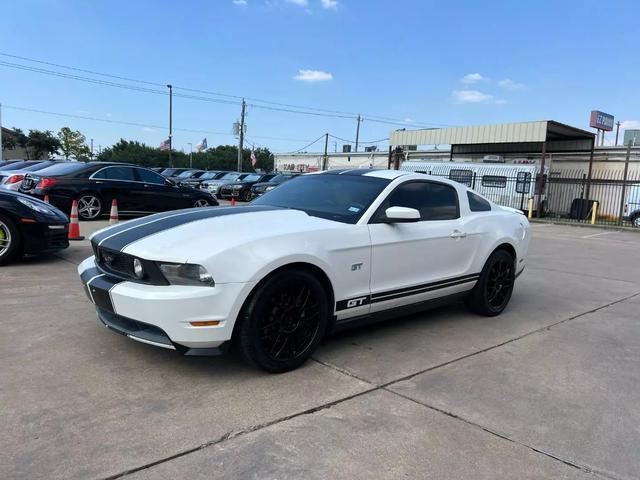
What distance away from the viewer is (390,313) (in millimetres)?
4375

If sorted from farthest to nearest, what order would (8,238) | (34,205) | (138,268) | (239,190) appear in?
(239,190), (34,205), (8,238), (138,268)

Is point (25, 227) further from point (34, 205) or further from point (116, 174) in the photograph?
point (116, 174)

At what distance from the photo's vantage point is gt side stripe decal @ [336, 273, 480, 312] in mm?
3944

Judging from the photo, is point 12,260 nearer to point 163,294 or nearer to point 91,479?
point 163,294

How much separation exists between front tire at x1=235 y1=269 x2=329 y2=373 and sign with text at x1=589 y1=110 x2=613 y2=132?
991 inches

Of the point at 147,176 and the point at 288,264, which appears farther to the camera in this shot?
the point at 147,176

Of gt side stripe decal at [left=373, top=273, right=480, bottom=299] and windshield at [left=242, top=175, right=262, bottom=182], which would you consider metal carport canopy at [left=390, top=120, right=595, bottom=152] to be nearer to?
windshield at [left=242, top=175, right=262, bottom=182]

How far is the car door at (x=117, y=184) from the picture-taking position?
1158 cm

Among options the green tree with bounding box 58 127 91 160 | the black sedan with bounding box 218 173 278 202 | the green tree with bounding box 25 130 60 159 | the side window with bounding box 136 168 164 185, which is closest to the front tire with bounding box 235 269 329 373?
the side window with bounding box 136 168 164 185

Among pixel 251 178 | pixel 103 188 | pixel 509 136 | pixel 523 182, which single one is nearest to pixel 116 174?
pixel 103 188

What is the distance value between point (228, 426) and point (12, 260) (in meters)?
5.12

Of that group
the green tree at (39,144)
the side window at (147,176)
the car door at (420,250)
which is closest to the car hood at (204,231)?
the car door at (420,250)

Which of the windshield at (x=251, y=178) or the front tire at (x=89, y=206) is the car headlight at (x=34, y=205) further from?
the windshield at (x=251, y=178)

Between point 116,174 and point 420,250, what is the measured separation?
9353mm
